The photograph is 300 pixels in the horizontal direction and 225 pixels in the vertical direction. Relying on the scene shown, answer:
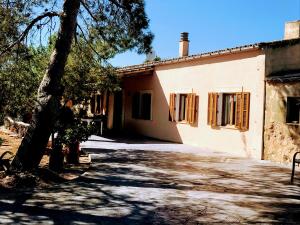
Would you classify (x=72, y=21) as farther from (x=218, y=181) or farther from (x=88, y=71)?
(x=88, y=71)

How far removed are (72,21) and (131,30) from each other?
85.6 inches

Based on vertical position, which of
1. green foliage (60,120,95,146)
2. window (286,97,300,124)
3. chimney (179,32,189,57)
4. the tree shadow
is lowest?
the tree shadow

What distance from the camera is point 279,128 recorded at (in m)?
12.6

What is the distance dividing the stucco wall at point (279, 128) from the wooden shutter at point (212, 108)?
263 centimetres

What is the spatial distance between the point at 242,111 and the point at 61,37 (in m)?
7.53

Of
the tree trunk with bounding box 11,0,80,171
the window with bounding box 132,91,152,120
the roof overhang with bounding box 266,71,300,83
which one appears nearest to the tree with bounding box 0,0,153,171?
the tree trunk with bounding box 11,0,80,171

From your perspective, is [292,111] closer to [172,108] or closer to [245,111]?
[245,111]

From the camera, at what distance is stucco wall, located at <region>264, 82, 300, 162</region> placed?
12.1 m

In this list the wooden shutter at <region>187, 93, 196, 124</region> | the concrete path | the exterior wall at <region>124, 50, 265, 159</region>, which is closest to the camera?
the concrete path

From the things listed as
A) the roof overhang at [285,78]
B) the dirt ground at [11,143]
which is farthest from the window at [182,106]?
the dirt ground at [11,143]

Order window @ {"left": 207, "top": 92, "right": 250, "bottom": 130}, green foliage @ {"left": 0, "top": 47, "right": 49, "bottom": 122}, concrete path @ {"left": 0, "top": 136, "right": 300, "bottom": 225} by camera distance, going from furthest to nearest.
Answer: window @ {"left": 207, "top": 92, "right": 250, "bottom": 130} → green foliage @ {"left": 0, "top": 47, "right": 49, "bottom": 122} → concrete path @ {"left": 0, "top": 136, "right": 300, "bottom": 225}

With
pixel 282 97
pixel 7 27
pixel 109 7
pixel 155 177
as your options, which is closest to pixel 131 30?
pixel 109 7

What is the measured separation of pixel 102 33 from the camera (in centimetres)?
1138

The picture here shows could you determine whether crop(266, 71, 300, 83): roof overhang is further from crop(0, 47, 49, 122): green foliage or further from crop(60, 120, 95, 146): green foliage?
crop(0, 47, 49, 122): green foliage
